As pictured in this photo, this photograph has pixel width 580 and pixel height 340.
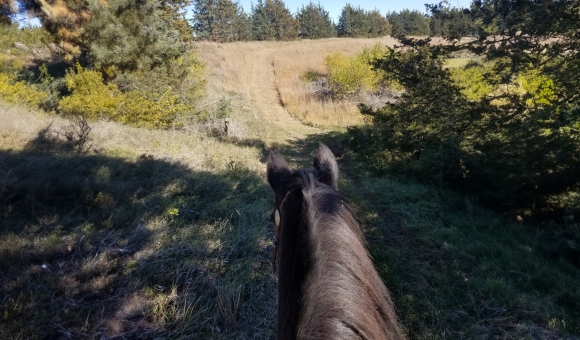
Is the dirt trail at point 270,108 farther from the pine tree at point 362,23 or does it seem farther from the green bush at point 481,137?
the pine tree at point 362,23

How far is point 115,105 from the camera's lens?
29.5ft

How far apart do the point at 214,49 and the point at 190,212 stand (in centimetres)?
2464

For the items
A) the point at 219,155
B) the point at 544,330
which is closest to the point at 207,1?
the point at 219,155

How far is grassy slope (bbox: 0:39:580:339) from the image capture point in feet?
9.20

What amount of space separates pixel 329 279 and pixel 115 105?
9400mm

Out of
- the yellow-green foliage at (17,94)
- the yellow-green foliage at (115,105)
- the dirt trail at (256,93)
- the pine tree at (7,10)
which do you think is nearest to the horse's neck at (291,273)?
the dirt trail at (256,93)

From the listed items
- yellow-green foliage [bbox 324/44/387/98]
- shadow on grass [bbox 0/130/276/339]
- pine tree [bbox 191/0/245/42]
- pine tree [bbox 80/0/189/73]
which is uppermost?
pine tree [bbox 191/0/245/42]

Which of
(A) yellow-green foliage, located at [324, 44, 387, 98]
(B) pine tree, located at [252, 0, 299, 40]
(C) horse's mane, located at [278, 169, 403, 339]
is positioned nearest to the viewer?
(C) horse's mane, located at [278, 169, 403, 339]

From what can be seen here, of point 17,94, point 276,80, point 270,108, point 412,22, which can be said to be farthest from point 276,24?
point 17,94

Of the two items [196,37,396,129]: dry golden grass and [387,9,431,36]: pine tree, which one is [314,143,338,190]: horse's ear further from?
[387,9,431,36]: pine tree

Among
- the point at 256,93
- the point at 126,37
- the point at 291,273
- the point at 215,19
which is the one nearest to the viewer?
the point at 291,273

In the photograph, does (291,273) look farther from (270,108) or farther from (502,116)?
(270,108)

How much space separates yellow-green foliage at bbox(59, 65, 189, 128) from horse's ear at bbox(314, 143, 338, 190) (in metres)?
8.06

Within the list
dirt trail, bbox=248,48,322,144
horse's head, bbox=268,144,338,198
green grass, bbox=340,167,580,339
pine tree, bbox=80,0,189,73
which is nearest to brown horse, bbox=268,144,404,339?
horse's head, bbox=268,144,338,198
